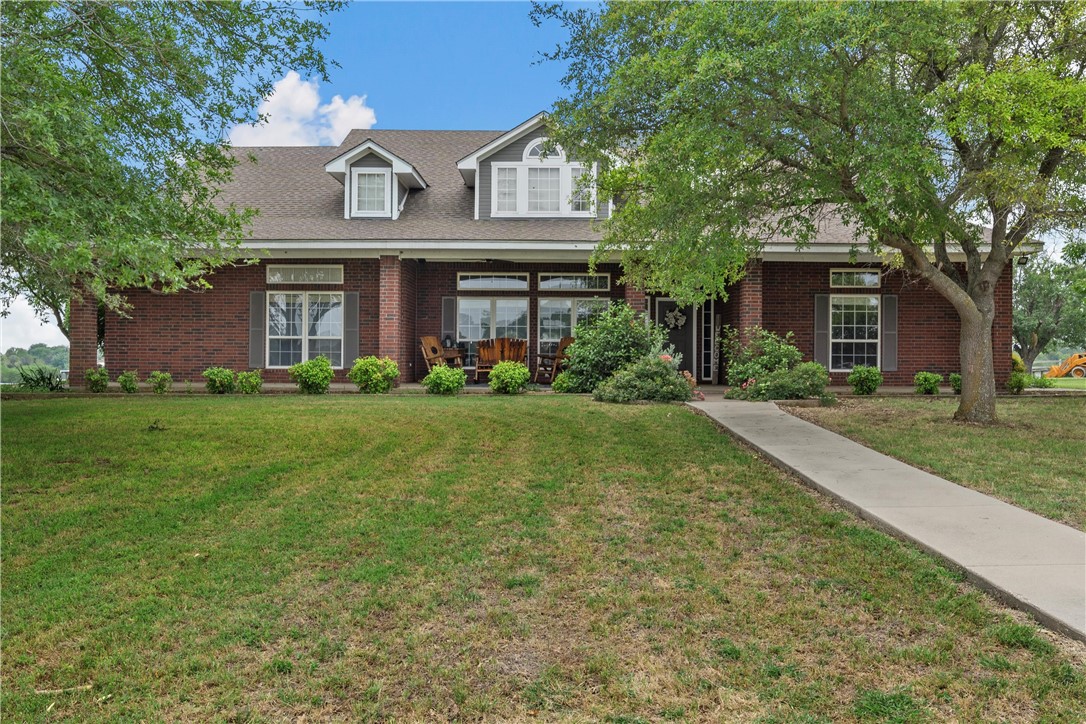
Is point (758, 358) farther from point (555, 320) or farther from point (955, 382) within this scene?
point (555, 320)

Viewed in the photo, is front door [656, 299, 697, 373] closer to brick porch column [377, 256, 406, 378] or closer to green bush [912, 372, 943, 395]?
green bush [912, 372, 943, 395]

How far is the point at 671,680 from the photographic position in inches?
110

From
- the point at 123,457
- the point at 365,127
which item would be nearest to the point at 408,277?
the point at 365,127

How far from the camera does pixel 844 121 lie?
287 inches

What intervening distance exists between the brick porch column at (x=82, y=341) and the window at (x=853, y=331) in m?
15.6

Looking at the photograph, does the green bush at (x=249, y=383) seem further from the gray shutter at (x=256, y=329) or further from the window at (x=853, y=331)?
the window at (x=853, y=331)

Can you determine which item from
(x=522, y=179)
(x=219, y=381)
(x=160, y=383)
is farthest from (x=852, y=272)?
(x=160, y=383)

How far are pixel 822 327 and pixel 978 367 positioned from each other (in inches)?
227

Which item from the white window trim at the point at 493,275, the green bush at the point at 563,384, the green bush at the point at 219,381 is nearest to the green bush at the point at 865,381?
the green bush at the point at 563,384

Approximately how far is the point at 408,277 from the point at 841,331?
378 inches

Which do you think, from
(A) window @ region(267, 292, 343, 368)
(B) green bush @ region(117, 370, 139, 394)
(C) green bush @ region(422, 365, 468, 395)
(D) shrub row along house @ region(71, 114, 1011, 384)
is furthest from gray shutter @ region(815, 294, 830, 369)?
(B) green bush @ region(117, 370, 139, 394)

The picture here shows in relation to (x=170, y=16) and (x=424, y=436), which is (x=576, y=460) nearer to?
(x=424, y=436)

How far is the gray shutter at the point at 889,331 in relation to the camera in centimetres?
1487

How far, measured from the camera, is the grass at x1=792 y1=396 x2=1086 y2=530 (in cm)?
559
